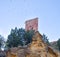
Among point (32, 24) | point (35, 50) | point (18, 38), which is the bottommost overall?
point (35, 50)

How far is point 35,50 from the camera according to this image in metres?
17.8

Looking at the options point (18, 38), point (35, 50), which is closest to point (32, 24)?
point (18, 38)

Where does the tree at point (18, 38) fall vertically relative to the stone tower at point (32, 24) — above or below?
below

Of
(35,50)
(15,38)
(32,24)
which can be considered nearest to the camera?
(35,50)

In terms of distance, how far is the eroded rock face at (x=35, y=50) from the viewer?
1752cm

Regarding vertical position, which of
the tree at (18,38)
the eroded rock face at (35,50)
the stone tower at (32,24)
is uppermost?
the stone tower at (32,24)

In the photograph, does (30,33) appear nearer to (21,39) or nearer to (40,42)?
(21,39)

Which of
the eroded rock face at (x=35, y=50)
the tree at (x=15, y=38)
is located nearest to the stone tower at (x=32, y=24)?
Result: the tree at (x=15, y=38)

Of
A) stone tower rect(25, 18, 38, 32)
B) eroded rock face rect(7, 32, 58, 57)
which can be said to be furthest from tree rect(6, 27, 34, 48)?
eroded rock face rect(7, 32, 58, 57)

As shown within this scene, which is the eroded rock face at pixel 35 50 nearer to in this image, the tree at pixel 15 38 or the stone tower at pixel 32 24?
the tree at pixel 15 38

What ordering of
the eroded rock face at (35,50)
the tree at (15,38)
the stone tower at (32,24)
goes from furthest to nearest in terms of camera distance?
the stone tower at (32,24) → the tree at (15,38) → the eroded rock face at (35,50)

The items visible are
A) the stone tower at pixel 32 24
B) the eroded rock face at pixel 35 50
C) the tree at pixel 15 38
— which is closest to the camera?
the eroded rock face at pixel 35 50

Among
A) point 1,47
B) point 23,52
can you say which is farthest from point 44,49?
point 1,47

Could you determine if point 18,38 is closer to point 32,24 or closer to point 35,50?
point 35,50
